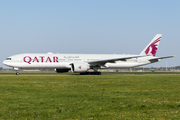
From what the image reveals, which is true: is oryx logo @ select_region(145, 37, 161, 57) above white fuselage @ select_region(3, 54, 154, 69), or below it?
above

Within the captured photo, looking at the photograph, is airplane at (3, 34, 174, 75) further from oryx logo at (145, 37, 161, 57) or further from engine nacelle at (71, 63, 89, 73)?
oryx logo at (145, 37, 161, 57)

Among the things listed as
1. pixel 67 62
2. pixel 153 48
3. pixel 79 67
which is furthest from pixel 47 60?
pixel 153 48

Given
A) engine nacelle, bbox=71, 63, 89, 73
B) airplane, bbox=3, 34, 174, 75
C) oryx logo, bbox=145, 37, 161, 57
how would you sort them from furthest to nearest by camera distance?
oryx logo, bbox=145, 37, 161, 57 → airplane, bbox=3, 34, 174, 75 → engine nacelle, bbox=71, 63, 89, 73

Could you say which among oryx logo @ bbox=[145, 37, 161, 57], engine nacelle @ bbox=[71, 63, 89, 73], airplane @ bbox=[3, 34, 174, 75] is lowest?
engine nacelle @ bbox=[71, 63, 89, 73]

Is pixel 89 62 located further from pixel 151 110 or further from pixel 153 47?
pixel 151 110

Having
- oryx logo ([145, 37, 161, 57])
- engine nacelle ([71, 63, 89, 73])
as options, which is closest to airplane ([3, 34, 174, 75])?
engine nacelle ([71, 63, 89, 73])

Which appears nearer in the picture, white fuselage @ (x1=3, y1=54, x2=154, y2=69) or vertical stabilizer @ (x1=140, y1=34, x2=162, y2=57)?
white fuselage @ (x1=3, y1=54, x2=154, y2=69)

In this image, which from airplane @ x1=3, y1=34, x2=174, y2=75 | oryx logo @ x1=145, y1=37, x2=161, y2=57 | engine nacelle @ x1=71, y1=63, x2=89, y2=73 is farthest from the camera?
oryx logo @ x1=145, y1=37, x2=161, y2=57

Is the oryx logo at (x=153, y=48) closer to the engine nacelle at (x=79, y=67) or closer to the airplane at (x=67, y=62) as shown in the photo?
the airplane at (x=67, y=62)

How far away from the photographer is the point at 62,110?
9.39m

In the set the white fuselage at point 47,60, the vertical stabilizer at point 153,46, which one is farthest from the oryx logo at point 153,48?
the white fuselage at point 47,60

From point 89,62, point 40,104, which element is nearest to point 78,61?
point 89,62

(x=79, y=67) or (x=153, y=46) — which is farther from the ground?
(x=153, y=46)

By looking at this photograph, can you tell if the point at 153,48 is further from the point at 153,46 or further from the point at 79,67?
the point at 79,67
